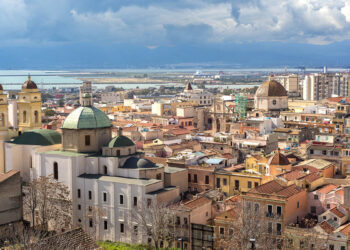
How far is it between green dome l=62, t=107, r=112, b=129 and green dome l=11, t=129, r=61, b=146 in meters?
2.53

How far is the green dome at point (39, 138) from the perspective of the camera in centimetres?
4141

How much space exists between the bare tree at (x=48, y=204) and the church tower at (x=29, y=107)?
10.6 m

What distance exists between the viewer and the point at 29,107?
48.0m

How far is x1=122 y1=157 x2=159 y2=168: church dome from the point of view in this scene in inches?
1455

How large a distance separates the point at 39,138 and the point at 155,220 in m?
13.5

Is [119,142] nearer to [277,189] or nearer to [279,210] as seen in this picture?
[277,189]

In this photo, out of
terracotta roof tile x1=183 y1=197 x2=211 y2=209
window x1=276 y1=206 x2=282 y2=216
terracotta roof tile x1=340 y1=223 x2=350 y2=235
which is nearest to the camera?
terracotta roof tile x1=340 y1=223 x2=350 y2=235

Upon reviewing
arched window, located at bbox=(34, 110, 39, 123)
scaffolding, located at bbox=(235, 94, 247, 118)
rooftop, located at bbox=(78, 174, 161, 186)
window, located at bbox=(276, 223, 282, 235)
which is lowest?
window, located at bbox=(276, 223, 282, 235)

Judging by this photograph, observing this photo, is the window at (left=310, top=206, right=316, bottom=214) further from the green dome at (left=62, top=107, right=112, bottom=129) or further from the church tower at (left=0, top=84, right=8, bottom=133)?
the church tower at (left=0, top=84, right=8, bottom=133)

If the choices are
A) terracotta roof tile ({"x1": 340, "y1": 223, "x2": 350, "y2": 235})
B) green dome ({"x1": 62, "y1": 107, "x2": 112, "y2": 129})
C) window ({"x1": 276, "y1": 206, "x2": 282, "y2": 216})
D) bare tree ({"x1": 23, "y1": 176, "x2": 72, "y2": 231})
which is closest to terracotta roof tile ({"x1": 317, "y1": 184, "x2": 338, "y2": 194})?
window ({"x1": 276, "y1": 206, "x2": 282, "y2": 216})

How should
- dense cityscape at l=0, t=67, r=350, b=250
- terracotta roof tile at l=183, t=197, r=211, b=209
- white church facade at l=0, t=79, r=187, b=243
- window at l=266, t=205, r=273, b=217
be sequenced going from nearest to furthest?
dense cityscape at l=0, t=67, r=350, b=250 → window at l=266, t=205, r=273, b=217 → terracotta roof tile at l=183, t=197, r=211, b=209 → white church facade at l=0, t=79, r=187, b=243

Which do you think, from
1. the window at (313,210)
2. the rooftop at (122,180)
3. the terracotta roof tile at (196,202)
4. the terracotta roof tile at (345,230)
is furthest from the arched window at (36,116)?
the terracotta roof tile at (345,230)

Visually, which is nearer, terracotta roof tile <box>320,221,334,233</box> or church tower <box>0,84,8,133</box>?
terracotta roof tile <box>320,221,334,233</box>

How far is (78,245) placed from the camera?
25938 millimetres
